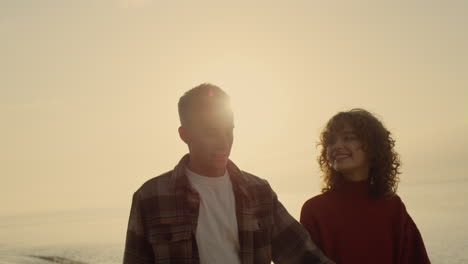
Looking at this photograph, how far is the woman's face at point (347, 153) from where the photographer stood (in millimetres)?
4961

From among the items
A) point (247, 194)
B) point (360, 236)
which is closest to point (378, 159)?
point (360, 236)

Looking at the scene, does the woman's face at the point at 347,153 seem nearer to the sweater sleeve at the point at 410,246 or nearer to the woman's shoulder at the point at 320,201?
the woman's shoulder at the point at 320,201

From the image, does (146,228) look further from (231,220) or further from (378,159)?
(378,159)

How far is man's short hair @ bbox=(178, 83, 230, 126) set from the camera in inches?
134

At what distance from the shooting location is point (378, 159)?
5215 millimetres

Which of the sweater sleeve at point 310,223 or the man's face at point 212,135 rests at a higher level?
the man's face at point 212,135

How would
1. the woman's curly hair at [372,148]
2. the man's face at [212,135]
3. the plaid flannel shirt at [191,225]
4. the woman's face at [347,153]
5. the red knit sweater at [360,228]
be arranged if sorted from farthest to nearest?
the woman's curly hair at [372,148] → the woman's face at [347,153] → the red knit sweater at [360,228] → the man's face at [212,135] → the plaid flannel shirt at [191,225]

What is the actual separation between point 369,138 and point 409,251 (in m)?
1.13

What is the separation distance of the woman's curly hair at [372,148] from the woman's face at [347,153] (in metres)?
0.04

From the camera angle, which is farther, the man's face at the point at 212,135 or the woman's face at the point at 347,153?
the woman's face at the point at 347,153

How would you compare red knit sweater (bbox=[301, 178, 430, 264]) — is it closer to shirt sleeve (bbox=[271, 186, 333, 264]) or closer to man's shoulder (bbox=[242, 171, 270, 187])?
shirt sleeve (bbox=[271, 186, 333, 264])

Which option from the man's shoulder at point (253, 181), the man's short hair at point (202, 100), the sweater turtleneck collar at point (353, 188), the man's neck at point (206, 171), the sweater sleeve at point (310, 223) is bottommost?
the sweater sleeve at point (310, 223)

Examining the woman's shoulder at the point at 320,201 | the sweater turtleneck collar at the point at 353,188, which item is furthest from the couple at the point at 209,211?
the sweater turtleneck collar at the point at 353,188

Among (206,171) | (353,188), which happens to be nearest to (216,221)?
(206,171)
